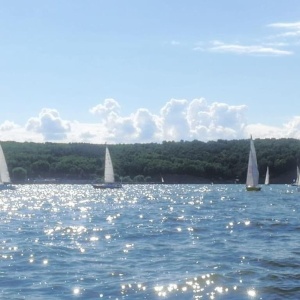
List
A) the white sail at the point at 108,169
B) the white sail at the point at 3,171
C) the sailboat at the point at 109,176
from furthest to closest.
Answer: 1. the sailboat at the point at 109,176
2. the white sail at the point at 108,169
3. the white sail at the point at 3,171

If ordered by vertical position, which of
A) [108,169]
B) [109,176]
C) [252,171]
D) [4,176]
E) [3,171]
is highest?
[108,169]

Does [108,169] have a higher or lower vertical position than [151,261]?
higher

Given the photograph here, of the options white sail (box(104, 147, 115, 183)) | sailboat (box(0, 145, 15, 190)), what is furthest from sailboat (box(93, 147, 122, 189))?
sailboat (box(0, 145, 15, 190))

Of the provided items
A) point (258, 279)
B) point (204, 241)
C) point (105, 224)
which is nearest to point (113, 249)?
point (204, 241)


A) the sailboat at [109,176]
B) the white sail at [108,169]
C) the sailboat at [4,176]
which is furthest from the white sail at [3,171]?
the sailboat at [109,176]

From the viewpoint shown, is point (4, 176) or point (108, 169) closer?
point (4, 176)

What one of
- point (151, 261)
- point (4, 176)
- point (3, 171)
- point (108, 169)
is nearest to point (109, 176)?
point (108, 169)

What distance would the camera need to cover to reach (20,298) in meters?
20.2

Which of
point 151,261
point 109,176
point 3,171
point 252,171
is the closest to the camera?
point 151,261

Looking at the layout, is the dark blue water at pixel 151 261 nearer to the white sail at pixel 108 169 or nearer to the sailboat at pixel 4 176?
the sailboat at pixel 4 176

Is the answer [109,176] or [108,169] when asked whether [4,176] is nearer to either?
[108,169]

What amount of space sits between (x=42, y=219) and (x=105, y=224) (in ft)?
21.3

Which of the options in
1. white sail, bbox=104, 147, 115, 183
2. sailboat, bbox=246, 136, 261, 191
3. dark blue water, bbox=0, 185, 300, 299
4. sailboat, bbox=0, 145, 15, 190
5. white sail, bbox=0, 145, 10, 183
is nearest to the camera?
dark blue water, bbox=0, 185, 300, 299

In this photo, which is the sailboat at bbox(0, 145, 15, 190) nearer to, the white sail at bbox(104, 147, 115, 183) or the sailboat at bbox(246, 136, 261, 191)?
the white sail at bbox(104, 147, 115, 183)
